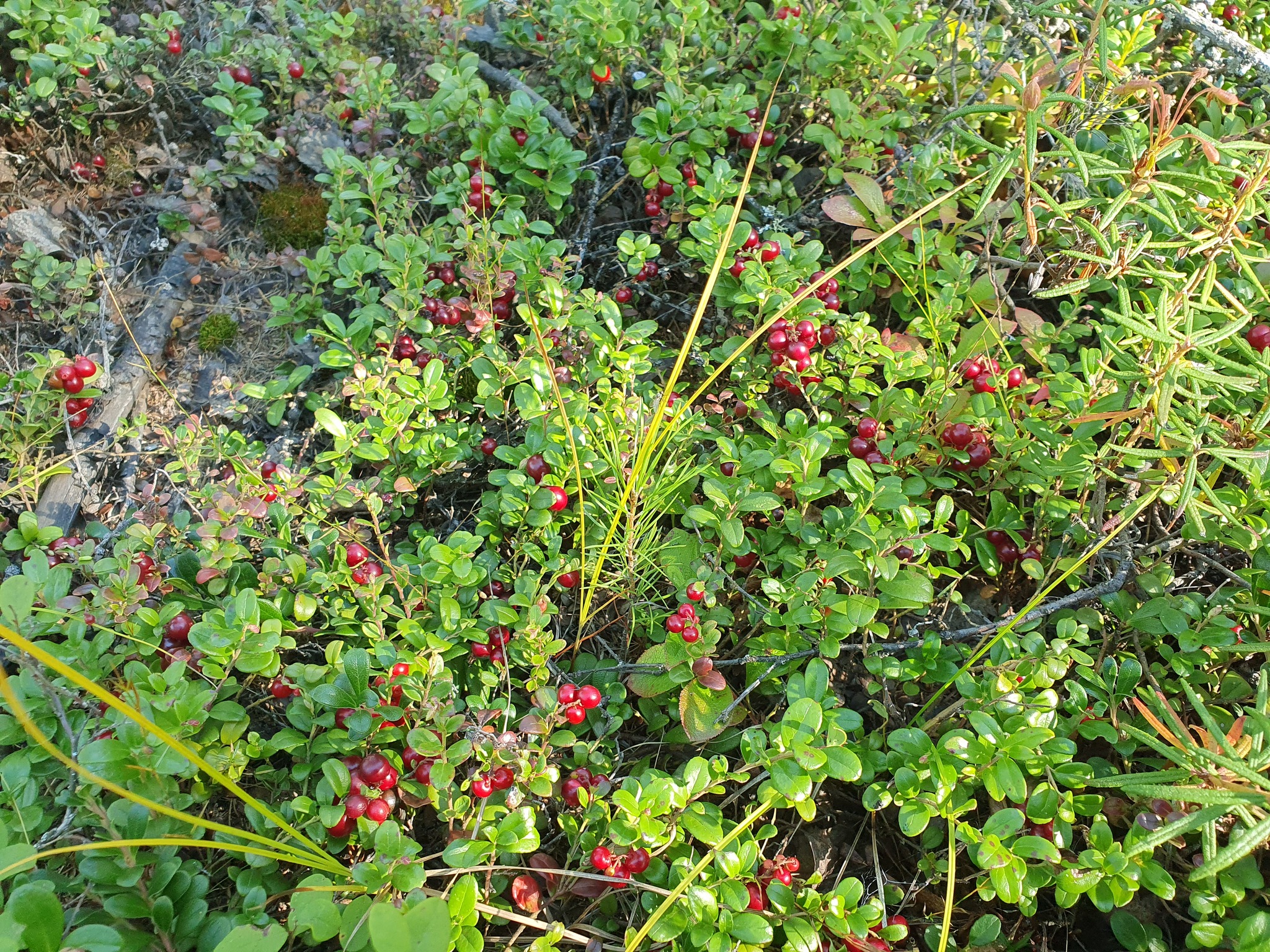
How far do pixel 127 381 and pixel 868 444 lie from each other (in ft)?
9.49

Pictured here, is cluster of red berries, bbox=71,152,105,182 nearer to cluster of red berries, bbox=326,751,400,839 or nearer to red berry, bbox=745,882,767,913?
cluster of red berries, bbox=326,751,400,839

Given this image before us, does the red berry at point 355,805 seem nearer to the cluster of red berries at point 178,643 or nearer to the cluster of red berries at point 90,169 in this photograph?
the cluster of red berries at point 178,643

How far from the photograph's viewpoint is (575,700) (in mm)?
2035

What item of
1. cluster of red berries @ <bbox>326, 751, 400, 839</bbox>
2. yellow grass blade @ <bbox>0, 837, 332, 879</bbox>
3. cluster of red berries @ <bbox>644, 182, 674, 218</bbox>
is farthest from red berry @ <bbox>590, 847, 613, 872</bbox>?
cluster of red berries @ <bbox>644, 182, 674, 218</bbox>

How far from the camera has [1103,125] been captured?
3316 millimetres

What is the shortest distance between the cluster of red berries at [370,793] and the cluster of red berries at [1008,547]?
70.7 inches

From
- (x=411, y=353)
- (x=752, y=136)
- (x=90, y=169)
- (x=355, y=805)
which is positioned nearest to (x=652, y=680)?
(x=355, y=805)

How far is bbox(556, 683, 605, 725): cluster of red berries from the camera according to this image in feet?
6.61

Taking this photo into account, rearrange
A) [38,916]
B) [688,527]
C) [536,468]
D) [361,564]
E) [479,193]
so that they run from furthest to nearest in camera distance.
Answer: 1. [479,193]
2. [688,527]
3. [536,468]
4. [361,564]
5. [38,916]

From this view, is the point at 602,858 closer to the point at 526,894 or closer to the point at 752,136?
the point at 526,894

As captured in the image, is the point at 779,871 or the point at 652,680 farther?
the point at 652,680

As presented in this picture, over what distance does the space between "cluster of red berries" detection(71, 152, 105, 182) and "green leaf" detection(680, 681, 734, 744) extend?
12.0 ft

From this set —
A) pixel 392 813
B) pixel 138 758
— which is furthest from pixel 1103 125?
pixel 138 758

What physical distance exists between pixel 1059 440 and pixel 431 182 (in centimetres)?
260
